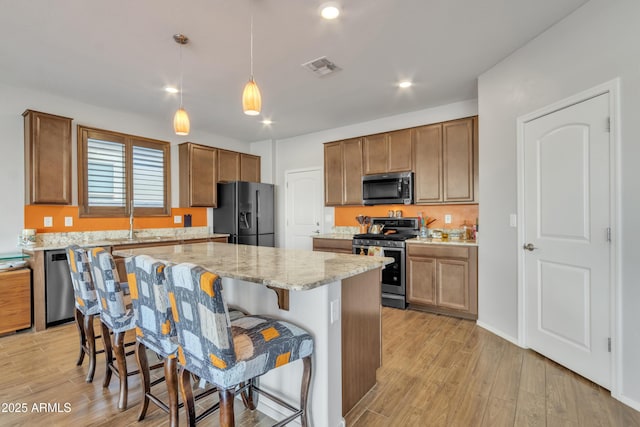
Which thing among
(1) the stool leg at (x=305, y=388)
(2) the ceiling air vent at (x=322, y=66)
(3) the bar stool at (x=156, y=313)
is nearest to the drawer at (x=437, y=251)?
(2) the ceiling air vent at (x=322, y=66)

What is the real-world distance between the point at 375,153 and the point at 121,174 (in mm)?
3591

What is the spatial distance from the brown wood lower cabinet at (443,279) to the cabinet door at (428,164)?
73 centimetres

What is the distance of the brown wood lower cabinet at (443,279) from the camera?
11.4 feet

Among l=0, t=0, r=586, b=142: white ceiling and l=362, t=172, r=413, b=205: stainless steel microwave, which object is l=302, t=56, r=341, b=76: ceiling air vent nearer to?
l=0, t=0, r=586, b=142: white ceiling

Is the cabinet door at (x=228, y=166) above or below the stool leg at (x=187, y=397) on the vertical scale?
above

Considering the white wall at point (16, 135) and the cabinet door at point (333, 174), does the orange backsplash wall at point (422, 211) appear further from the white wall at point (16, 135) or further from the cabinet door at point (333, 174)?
the white wall at point (16, 135)

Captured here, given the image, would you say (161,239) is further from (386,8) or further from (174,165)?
(386,8)

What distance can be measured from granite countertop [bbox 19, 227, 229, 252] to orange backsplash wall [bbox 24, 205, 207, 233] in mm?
59

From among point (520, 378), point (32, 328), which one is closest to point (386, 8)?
point (520, 378)

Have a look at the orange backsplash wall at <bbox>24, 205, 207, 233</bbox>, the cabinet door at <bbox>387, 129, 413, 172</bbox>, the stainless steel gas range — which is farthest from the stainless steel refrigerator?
the cabinet door at <bbox>387, 129, 413, 172</bbox>

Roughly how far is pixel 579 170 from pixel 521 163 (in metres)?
0.51

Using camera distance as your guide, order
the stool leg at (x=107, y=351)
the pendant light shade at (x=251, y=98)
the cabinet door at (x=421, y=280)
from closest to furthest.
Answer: the pendant light shade at (x=251, y=98), the stool leg at (x=107, y=351), the cabinet door at (x=421, y=280)

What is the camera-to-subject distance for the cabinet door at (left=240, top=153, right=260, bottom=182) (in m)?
5.71

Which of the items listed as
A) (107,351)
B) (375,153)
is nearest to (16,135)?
(107,351)
